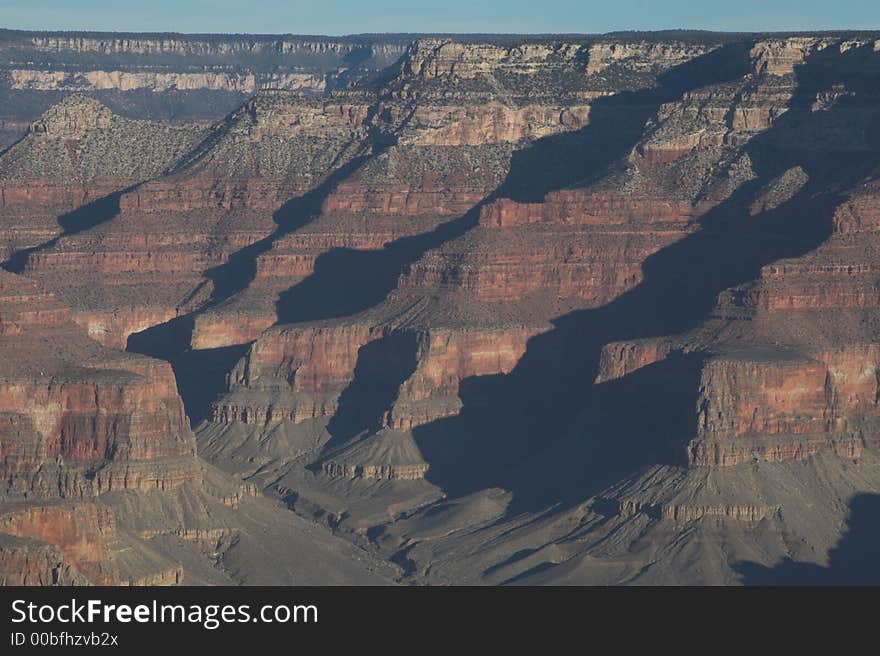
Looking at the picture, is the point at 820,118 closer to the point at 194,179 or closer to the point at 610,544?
the point at 194,179

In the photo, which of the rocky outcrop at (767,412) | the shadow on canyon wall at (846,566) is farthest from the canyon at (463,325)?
the shadow on canyon wall at (846,566)

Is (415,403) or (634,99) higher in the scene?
(634,99)

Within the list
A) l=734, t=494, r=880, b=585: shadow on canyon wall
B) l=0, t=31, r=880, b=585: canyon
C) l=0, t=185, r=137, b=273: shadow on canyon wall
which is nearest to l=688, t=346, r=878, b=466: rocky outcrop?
l=0, t=31, r=880, b=585: canyon

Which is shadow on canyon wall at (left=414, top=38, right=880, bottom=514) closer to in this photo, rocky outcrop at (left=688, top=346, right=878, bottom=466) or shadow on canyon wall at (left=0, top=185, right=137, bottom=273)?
rocky outcrop at (left=688, top=346, right=878, bottom=466)

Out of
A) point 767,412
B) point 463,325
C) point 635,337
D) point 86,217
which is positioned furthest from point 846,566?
point 86,217

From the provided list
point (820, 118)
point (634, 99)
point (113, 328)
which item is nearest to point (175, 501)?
point (113, 328)

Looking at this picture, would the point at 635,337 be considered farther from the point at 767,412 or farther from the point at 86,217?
the point at 86,217
